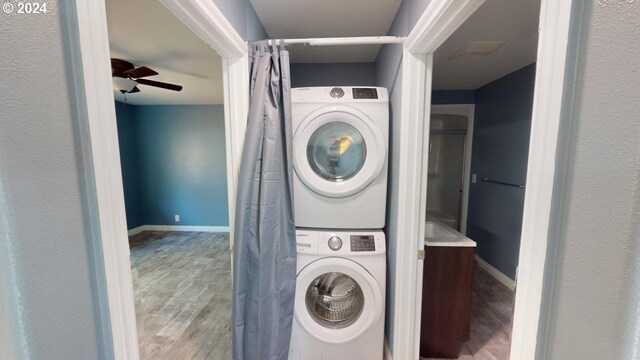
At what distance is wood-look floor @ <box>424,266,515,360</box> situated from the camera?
165 centimetres

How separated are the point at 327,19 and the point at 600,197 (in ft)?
5.46

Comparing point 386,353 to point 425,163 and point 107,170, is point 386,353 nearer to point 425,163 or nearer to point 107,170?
point 425,163

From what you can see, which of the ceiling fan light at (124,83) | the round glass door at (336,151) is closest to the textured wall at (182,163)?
the ceiling fan light at (124,83)

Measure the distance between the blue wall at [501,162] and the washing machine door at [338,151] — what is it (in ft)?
6.29

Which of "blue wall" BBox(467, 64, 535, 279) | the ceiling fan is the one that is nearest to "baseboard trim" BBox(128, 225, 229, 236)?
the ceiling fan

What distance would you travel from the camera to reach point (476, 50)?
1897mm

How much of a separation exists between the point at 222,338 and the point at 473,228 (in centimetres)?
315

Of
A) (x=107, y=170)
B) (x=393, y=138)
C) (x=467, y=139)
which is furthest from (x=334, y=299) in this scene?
(x=467, y=139)

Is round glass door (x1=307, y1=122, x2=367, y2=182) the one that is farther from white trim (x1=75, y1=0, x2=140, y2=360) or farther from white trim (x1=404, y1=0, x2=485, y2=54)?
white trim (x1=75, y1=0, x2=140, y2=360)

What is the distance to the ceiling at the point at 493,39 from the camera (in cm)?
137

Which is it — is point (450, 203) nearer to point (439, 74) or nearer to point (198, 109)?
point (439, 74)

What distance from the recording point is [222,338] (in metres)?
1.77

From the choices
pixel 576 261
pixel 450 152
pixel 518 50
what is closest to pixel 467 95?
pixel 450 152
